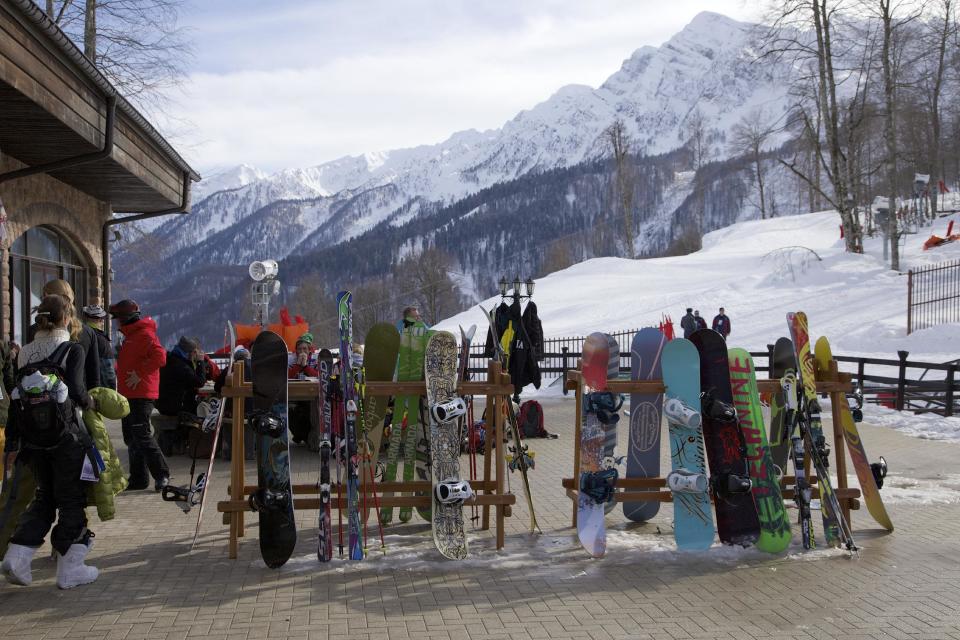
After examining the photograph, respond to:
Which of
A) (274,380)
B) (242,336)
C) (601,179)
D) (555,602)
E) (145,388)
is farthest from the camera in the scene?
(601,179)

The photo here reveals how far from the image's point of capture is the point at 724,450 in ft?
17.8

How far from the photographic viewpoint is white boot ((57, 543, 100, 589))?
4.49 metres

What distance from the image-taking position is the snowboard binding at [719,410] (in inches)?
209

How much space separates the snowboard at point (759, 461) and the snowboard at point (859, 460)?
633 mm

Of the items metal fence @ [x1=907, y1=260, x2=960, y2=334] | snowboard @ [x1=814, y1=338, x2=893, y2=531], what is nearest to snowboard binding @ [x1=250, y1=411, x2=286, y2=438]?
snowboard @ [x1=814, y1=338, x2=893, y2=531]

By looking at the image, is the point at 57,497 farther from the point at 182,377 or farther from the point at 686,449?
the point at 182,377

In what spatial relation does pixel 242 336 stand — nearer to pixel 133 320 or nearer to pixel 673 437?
pixel 133 320

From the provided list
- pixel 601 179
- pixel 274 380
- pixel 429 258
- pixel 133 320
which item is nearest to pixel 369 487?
pixel 274 380

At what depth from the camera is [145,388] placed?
7230 millimetres

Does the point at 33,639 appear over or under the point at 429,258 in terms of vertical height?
under

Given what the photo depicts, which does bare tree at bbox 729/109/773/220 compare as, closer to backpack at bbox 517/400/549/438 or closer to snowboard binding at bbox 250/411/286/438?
backpack at bbox 517/400/549/438

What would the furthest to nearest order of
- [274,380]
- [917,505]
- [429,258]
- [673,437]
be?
[429,258] → [917,505] → [673,437] → [274,380]

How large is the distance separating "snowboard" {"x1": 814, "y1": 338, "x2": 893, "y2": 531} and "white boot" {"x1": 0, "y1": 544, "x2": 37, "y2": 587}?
510cm

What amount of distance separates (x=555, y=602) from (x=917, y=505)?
3799mm
